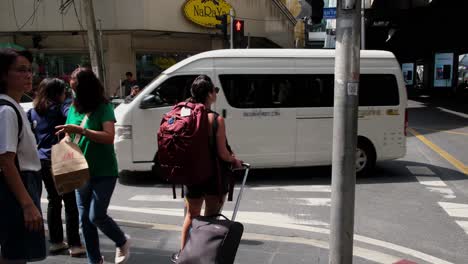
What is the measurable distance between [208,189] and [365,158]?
5226mm

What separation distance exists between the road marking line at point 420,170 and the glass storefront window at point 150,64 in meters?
12.4

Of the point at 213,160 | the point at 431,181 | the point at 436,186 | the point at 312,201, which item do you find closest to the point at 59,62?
the point at 312,201

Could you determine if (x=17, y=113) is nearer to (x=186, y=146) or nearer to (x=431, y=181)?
(x=186, y=146)

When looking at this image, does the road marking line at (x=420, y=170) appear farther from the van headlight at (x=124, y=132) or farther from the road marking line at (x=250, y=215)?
the van headlight at (x=124, y=132)

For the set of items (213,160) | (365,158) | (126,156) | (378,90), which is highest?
(378,90)

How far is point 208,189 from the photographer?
3645mm

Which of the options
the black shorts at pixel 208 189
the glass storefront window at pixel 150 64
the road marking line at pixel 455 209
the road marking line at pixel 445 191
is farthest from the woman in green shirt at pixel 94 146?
the glass storefront window at pixel 150 64

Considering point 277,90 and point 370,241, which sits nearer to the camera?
point 370,241

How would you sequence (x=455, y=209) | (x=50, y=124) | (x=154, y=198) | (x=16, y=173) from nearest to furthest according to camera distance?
(x=16, y=173), (x=50, y=124), (x=455, y=209), (x=154, y=198)

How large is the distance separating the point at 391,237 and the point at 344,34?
287 centimetres

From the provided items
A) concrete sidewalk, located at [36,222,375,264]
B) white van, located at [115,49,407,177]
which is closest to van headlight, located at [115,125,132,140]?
white van, located at [115,49,407,177]

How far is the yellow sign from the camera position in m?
17.8

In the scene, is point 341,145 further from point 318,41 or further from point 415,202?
point 318,41

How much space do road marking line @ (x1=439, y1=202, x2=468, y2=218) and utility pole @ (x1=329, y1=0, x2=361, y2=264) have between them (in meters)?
3.29
